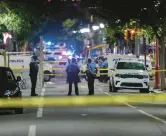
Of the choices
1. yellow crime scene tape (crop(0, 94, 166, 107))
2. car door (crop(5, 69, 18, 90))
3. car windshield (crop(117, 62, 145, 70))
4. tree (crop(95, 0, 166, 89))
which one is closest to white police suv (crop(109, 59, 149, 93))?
car windshield (crop(117, 62, 145, 70))

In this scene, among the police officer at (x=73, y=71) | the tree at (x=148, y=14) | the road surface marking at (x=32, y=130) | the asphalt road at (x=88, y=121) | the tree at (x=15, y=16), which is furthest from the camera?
the tree at (x=15, y=16)

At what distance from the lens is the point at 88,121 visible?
16094mm

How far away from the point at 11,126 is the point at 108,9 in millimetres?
20423

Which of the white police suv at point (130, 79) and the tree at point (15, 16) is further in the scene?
the tree at point (15, 16)

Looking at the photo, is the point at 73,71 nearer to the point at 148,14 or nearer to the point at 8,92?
the point at 148,14

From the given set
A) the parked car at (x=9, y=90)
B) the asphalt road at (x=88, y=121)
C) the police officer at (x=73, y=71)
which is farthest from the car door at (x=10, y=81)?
the police officer at (x=73, y=71)

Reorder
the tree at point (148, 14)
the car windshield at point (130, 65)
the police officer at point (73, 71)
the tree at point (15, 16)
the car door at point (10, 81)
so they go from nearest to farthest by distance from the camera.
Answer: the car door at point (10, 81) → the police officer at point (73, 71) → the car windshield at point (130, 65) → the tree at point (148, 14) → the tree at point (15, 16)

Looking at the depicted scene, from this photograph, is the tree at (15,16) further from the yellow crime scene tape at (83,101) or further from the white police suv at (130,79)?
the yellow crime scene tape at (83,101)

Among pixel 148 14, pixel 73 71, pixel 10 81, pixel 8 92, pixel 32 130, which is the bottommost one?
pixel 32 130

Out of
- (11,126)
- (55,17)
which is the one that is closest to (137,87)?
(11,126)

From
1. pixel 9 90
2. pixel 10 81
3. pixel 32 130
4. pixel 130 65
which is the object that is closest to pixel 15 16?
pixel 130 65

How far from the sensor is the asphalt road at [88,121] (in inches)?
539

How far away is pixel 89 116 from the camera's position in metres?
17.5

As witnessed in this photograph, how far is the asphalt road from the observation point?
13695 millimetres
